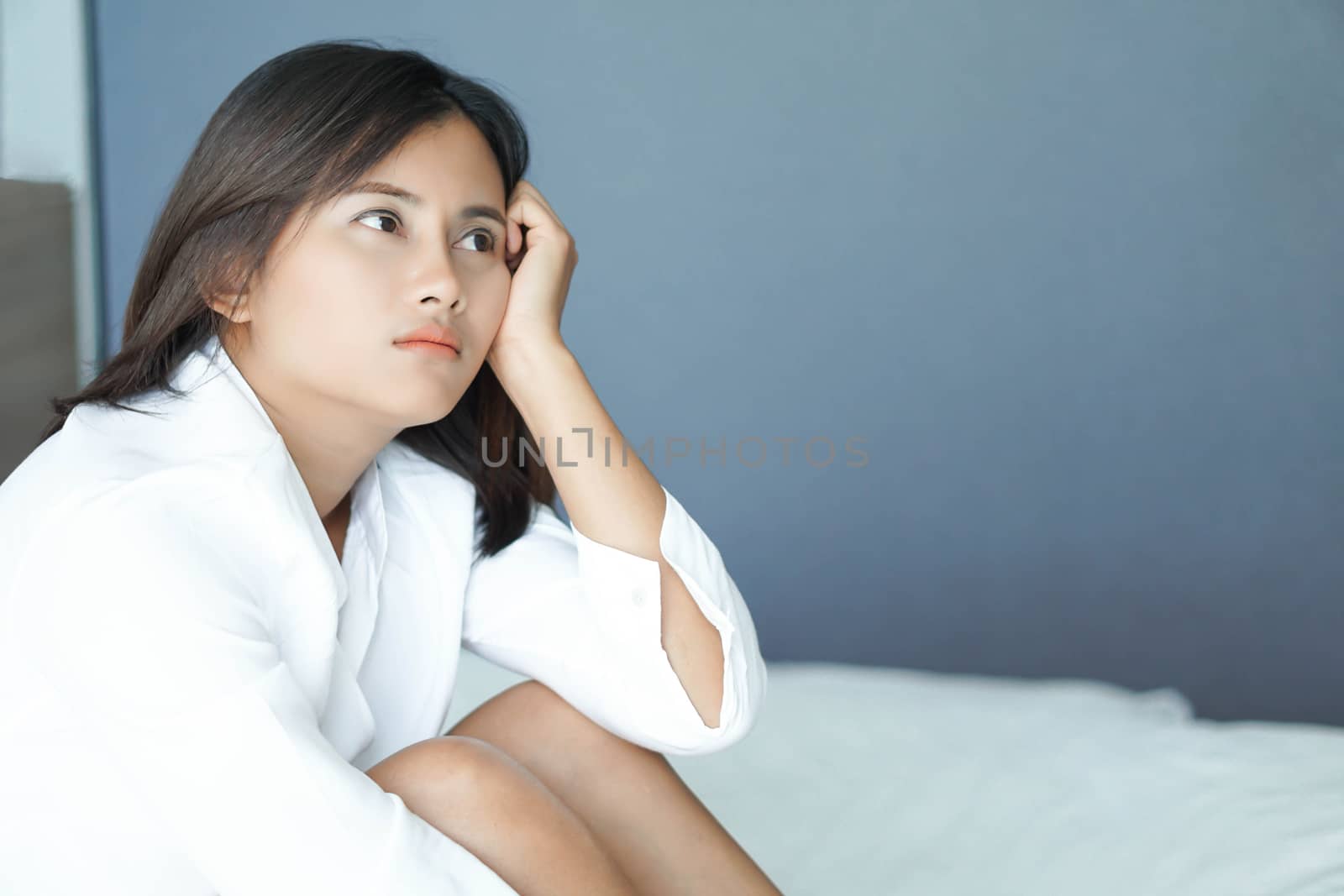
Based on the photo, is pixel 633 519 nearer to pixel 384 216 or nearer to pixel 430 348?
pixel 430 348

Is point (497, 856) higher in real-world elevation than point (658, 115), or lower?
lower

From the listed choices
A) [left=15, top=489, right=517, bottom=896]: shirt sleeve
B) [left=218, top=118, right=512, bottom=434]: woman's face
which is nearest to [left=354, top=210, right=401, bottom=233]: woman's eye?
[left=218, top=118, right=512, bottom=434]: woman's face

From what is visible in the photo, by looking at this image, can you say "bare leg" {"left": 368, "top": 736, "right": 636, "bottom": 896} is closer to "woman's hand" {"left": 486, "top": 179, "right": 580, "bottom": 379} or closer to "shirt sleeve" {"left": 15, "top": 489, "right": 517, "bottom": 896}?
"shirt sleeve" {"left": 15, "top": 489, "right": 517, "bottom": 896}

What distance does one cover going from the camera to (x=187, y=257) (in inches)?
41.6

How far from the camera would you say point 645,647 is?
1.07 meters

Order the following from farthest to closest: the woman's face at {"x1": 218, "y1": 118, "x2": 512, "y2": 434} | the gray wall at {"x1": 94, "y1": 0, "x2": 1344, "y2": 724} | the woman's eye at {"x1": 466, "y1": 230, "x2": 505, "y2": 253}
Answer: the gray wall at {"x1": 94, "y1": 0, "x2": 1344, "y2": 724}, the woman's eye at {"x1": 466, "y1": 230, "x2": 505, "y2": 253}, the woman's face at {"x1": 218, "y1": 118, "x2": 512, "y2": 434}

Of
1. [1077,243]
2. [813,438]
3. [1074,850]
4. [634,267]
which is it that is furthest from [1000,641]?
[1074,850]

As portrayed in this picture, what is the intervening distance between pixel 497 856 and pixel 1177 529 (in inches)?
74.1

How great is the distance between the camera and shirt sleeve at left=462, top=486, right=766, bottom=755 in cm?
107

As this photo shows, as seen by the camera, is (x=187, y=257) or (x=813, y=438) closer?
(x=187, y=257)

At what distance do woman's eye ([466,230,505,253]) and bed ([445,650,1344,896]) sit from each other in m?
0.70

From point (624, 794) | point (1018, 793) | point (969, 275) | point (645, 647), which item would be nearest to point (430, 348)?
point (645, 647)

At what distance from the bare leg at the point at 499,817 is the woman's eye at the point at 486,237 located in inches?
18.7

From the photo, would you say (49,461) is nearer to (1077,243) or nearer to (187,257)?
(187,257)
